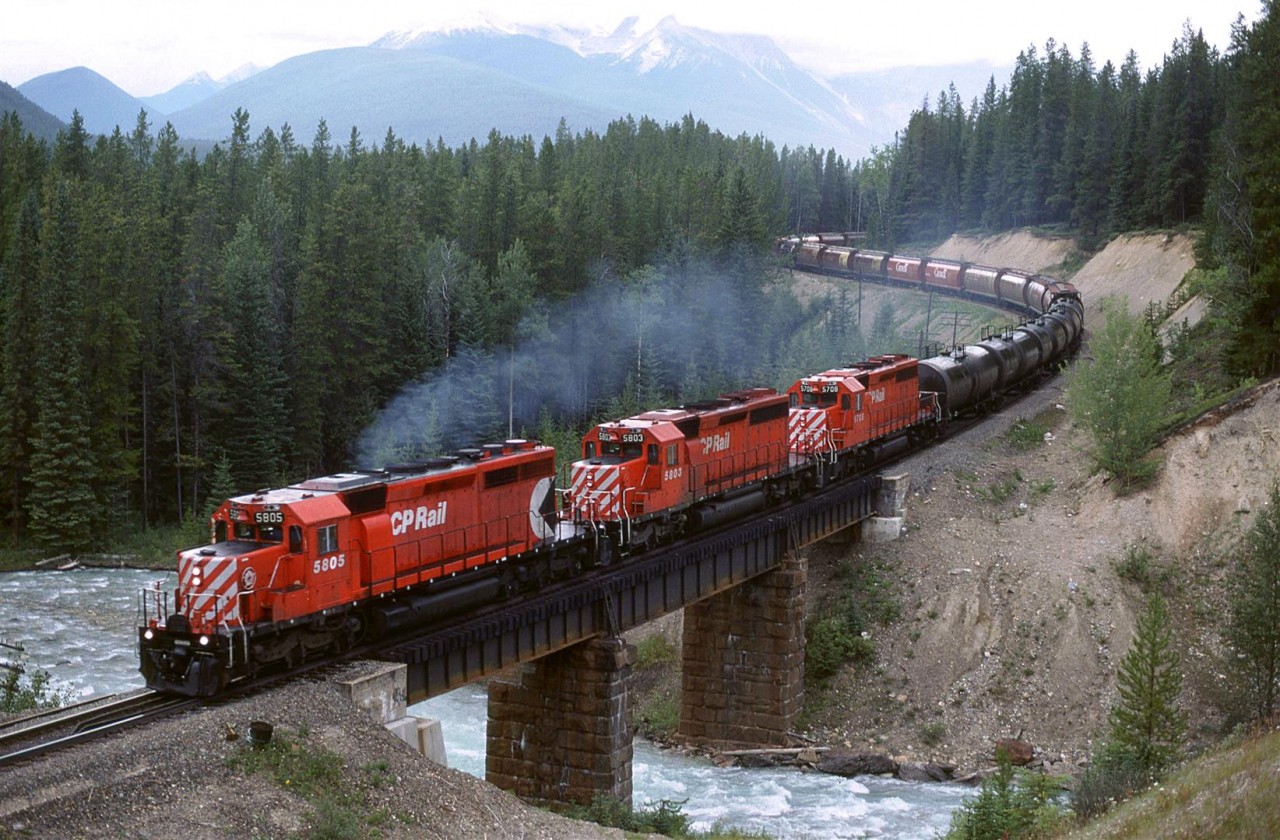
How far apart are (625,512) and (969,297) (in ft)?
250

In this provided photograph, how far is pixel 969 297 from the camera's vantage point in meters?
106

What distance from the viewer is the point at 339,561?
26.7 m

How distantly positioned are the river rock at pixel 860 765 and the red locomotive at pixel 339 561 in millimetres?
12439

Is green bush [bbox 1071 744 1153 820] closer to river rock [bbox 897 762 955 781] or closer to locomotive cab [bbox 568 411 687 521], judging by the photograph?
river rock [bbox 897 762 955 781]

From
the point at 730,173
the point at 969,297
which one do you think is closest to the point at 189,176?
the point at 730,173

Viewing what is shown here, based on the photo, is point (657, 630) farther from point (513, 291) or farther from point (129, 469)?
point (513, 291)

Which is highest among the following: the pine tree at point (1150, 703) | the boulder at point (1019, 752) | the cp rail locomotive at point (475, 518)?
the cp rail locomotive at point (475, 518)

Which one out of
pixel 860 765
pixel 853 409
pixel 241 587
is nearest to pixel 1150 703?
pixel 860 765

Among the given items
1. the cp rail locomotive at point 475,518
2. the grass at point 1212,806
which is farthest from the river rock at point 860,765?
the grass at point 1212,806

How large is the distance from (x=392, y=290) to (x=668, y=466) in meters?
48.7

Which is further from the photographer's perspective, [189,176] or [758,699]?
[189,176]

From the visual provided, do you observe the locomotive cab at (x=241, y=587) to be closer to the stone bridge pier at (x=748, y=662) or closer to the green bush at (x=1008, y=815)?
the green bush at (x=1008, y=815)

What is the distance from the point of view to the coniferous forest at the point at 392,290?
213 feet

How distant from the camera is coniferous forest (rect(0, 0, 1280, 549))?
65.1 metres
